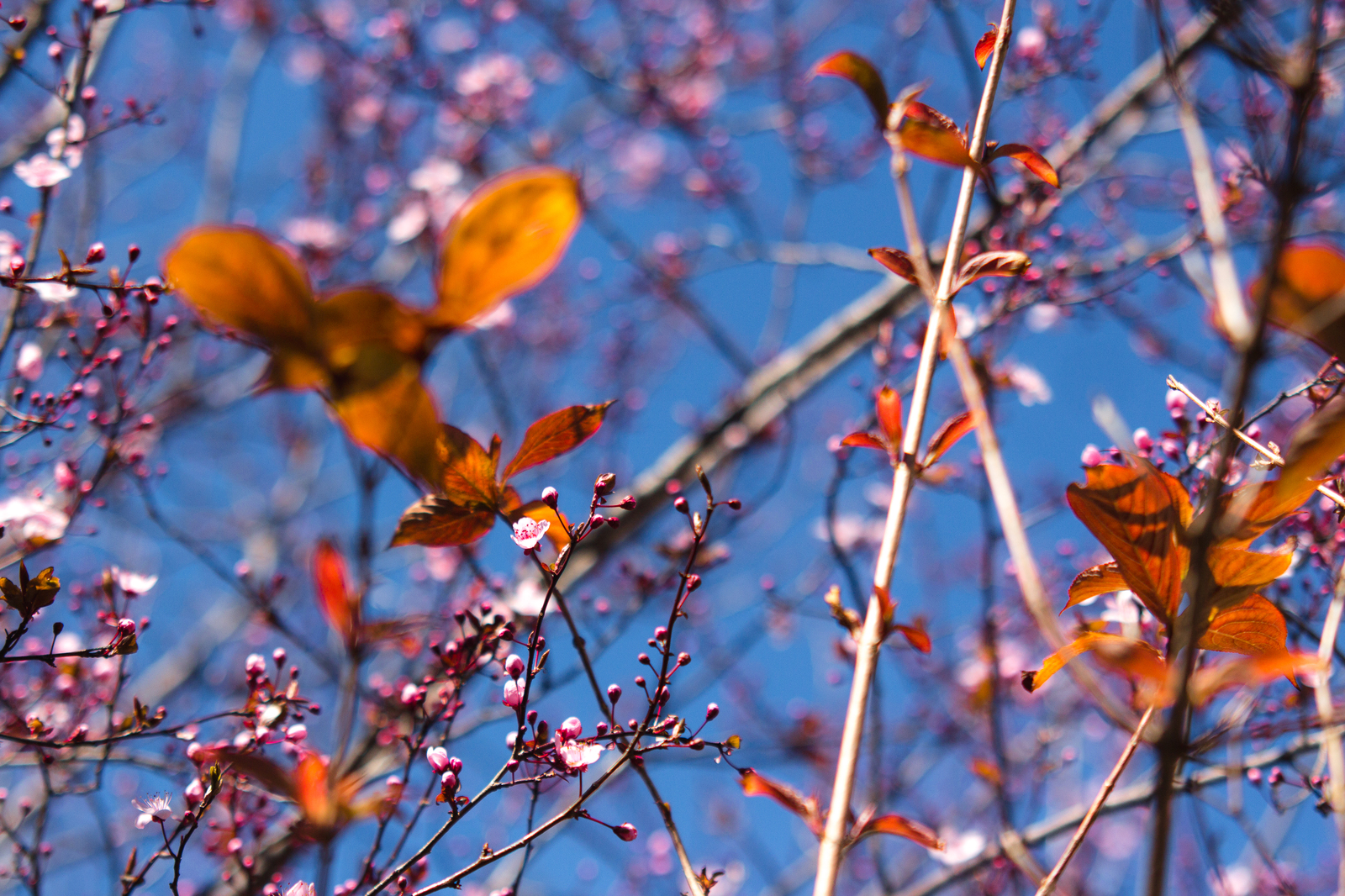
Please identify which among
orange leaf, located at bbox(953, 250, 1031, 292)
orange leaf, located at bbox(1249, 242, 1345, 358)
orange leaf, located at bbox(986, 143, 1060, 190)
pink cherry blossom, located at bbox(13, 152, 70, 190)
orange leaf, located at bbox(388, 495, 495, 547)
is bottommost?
orange leaf, located at bbox(1249, 242, 1345, 358)

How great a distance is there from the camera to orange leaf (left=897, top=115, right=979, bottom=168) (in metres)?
0.76

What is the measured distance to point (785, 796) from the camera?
82 cm

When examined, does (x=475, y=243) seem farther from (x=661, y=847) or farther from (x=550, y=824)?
(x=661, y=847)

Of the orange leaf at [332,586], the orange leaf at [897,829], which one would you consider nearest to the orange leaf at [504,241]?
the orange leaf at [332,586]

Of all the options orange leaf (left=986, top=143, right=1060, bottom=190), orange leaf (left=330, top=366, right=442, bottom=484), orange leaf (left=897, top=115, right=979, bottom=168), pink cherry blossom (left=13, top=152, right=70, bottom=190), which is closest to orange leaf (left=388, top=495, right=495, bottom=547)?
orange leaf (left=330, top=366, right=442, bottom=484)

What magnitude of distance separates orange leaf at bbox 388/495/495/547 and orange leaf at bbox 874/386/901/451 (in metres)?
0.44

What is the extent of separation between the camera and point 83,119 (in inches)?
77.1

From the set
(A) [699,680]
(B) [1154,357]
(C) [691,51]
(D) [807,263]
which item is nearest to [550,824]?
(A) [699,680]

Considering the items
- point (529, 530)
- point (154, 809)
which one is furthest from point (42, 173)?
point (529, 530)

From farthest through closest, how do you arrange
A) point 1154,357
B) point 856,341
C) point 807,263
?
point 1154,357 < point 807,263 < point 856,341

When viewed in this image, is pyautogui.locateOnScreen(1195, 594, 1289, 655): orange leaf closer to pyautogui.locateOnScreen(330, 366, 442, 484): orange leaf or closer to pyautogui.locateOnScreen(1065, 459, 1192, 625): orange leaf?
pyautogui.locateOnScreen(1065, 459, 1192, 625): orange leaf

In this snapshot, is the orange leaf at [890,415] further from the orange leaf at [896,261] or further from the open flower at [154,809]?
the open flower at [154,809]

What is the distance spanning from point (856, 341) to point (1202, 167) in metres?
2.50

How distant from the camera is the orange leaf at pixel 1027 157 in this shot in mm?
859
